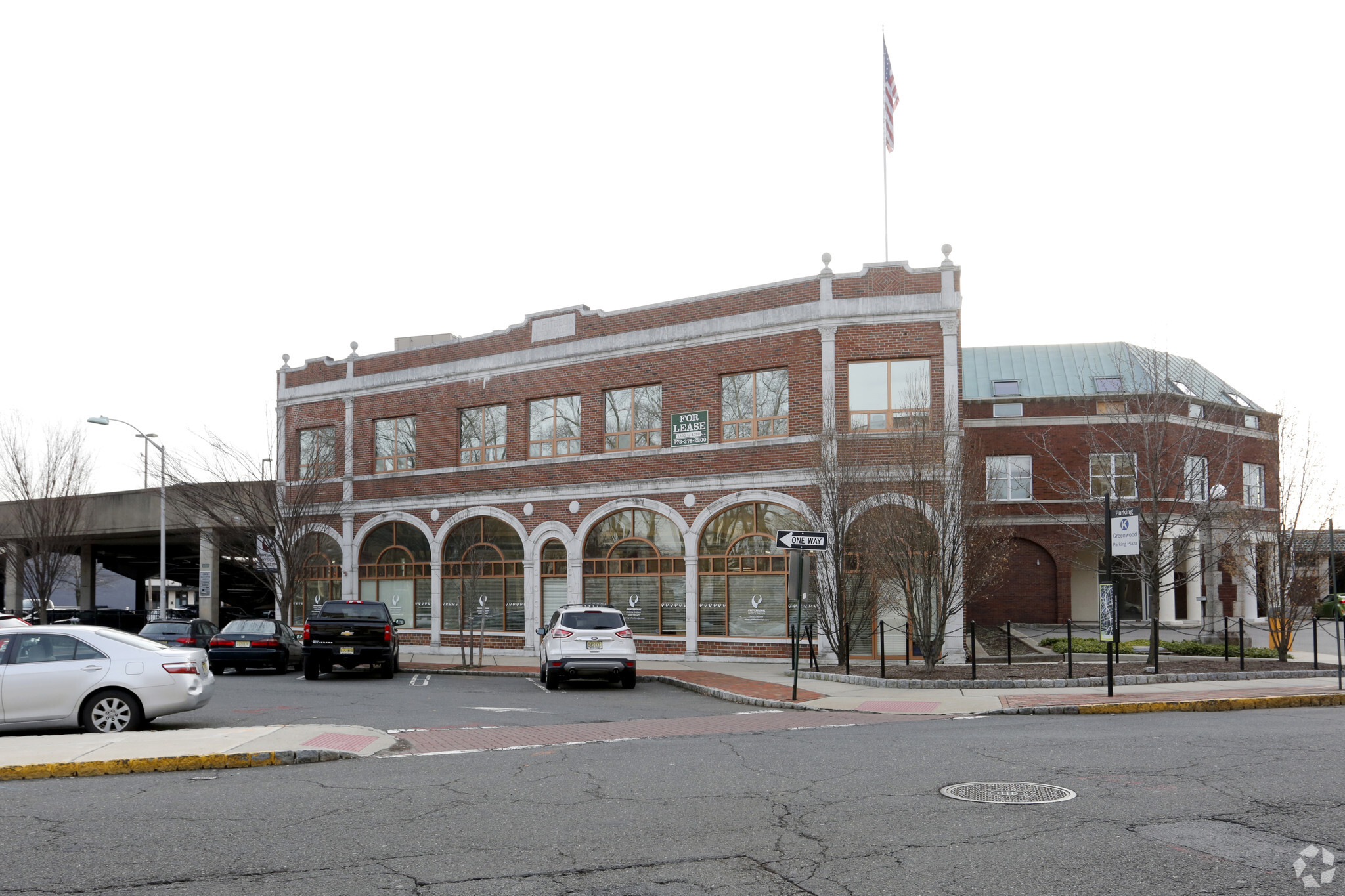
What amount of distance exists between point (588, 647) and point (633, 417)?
9.37 m

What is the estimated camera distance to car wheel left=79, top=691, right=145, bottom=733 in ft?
42.7

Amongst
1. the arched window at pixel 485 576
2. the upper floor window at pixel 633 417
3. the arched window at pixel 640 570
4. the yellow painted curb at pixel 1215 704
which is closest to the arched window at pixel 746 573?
the arched window at pixel 640 570

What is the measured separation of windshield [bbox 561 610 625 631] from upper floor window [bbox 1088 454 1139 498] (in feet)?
29.8

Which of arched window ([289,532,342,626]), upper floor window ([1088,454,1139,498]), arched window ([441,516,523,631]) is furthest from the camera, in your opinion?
arched window ([289,532,342,626])

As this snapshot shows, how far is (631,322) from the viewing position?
2862cm

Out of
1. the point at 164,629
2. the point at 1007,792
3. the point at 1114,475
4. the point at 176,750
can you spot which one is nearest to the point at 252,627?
the point at 164,629

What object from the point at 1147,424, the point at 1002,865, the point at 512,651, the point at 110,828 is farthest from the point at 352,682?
the point at 1002,865

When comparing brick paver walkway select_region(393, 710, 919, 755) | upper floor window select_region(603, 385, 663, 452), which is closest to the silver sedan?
brick paver walkway select_region(393, 710, 919, 755)

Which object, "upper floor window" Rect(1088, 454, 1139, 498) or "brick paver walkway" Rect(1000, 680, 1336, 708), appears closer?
"brick paver walkway" Rect(1000, 680, 1336, 708)

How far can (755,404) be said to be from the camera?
2661 cm

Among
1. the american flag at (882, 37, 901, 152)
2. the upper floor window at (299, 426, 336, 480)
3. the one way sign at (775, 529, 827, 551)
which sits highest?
the american flag at (882, 37, 901, 152)

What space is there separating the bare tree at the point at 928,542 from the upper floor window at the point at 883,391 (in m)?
2.35

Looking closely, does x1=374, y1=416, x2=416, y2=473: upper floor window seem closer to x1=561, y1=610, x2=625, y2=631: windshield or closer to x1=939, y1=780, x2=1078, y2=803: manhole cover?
x1=561, y1=610, x2=625, y2=631: windshield

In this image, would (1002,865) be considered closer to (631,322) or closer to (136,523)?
(631,322)
